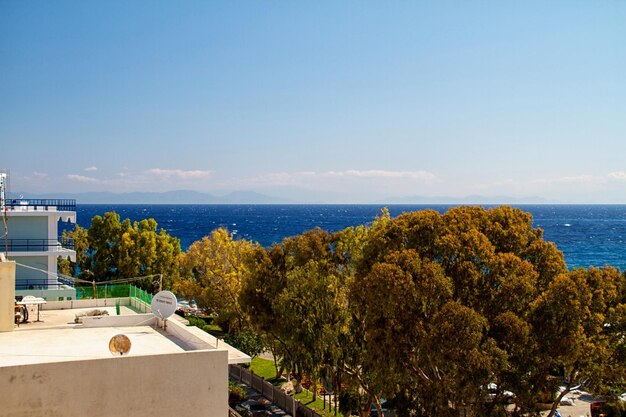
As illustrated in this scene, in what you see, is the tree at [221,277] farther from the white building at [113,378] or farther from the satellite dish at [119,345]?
the satellite dish at [119,345]

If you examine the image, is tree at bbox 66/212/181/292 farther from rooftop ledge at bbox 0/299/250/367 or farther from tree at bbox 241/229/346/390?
rooftop ledge at bbox 0/299/250/367

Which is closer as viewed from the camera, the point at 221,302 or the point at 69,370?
Result: the point at 69,370

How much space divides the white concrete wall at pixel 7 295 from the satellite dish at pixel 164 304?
13.7ft

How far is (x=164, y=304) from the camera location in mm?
18938

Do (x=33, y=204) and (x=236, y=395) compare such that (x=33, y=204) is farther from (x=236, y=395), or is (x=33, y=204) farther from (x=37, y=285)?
(x=236, y=395)

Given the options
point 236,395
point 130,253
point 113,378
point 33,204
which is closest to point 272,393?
point 236,395

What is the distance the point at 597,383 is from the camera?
20266 mm

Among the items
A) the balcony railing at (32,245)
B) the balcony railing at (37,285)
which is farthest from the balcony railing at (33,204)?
the balcony railing at (37,285)

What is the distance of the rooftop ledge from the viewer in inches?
603

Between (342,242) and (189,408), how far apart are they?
15.3 meters

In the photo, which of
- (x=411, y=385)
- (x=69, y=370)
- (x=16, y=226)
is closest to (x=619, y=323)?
(x=411, y=385)

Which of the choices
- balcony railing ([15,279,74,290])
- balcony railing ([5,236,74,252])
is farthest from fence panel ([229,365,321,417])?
balcony railing ([5,236,74,252])

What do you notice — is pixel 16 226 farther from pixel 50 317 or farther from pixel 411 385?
pixel 411 385

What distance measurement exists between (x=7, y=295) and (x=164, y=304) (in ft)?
15.0
